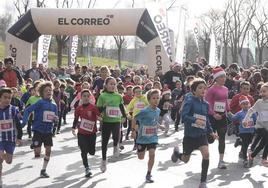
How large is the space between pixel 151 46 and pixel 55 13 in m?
4.34

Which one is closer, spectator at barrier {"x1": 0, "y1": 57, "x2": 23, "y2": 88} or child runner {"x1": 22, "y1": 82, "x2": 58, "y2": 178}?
child runner {"x1": 22, "y1": 82, "x2": 58, "y2": 178}

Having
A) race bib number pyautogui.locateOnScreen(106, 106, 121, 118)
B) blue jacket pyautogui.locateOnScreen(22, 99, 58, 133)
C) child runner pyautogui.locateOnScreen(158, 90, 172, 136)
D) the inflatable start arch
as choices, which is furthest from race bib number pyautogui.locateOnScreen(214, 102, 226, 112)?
the inflatable start arch

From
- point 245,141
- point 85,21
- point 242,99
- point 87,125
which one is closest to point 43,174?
point 87,125

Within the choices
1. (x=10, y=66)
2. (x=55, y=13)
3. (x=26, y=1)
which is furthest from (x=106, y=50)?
(x=10, y=66)

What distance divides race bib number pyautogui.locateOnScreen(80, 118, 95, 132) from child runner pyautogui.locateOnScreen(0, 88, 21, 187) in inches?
52.2

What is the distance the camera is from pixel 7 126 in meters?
7.13

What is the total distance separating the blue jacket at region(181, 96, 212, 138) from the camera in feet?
23.9

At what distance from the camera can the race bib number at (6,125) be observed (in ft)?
23.3

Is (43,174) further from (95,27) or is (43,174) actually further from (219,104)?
(95,27)

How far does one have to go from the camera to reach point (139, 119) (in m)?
7.88

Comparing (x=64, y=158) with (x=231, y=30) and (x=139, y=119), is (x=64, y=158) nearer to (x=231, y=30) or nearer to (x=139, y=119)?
(x=139, y=119)

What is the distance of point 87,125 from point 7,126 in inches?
59.3

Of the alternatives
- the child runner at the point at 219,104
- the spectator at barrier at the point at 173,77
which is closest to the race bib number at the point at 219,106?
the child runner at the point at 219,104

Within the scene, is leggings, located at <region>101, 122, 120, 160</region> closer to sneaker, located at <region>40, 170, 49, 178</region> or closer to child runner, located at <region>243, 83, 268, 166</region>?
sneaker, located at <region>40, 170, 49, 178</region>
